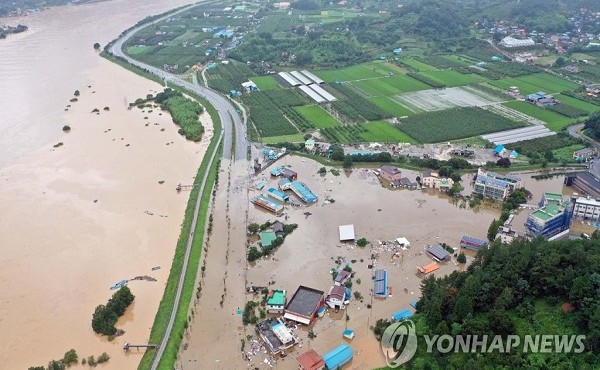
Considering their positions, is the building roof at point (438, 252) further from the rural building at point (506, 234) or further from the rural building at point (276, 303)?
the rural building at point (276, 303)

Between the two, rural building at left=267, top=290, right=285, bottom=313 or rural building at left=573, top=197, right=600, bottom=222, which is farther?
rural building at left=573, top=197, right=600, bottom=222

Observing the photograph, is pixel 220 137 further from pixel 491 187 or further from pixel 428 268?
pixel 428 268

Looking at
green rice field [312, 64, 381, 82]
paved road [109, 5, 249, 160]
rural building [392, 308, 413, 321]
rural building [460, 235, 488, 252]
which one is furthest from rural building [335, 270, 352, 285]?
green rice field [312, 64, 381, 82]

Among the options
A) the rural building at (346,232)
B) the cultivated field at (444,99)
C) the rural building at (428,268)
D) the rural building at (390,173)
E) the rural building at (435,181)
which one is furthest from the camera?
the cultivated field at (444,99)

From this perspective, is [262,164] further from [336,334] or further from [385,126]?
[336,334]

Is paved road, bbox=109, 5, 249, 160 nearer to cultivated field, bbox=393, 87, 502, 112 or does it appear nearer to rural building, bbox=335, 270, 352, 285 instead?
rural building, bbox=335, 270, 352, 285

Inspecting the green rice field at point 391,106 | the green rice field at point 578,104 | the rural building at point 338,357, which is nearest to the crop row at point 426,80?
the green rice field at point 391,106

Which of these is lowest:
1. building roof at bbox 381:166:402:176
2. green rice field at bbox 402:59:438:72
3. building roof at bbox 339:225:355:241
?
green rice field at bbox 402:59:438:72
